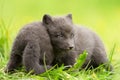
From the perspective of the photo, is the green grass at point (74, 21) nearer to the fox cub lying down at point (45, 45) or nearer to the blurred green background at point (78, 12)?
the blurred green background at point (78, 12)

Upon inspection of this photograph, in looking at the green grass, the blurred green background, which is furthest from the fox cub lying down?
the blurred green background

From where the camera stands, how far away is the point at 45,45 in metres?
7.99

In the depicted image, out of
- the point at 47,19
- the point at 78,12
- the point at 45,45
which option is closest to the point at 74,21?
the point at 78,12

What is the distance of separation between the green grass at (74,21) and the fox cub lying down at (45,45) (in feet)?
0.45

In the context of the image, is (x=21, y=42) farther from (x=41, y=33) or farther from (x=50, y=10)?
(x=50, y=10)

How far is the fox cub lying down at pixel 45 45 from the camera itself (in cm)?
790

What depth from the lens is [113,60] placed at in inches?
376

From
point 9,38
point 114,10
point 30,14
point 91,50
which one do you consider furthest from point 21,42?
point 114,10

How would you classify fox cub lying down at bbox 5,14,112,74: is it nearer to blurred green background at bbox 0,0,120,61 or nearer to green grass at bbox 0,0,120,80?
green grass at bbox 0,0,120,80

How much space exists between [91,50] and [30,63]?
1.17 meters

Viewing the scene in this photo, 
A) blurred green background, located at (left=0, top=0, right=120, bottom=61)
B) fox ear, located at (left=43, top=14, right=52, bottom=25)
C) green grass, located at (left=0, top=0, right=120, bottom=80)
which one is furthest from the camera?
blurred green background, located at (left=0, top=0, right=120, bottom=61)

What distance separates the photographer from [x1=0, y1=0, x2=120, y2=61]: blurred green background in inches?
548

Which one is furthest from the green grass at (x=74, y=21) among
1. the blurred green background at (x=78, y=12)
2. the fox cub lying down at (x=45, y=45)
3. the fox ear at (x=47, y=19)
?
the fox ear at (x=47, y=19)

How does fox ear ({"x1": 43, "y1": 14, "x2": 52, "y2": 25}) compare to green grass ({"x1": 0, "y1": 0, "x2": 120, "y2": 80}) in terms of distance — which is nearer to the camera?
fox ear ({"x1": 43, "y1": 14, "x2": 52, "y2": 25})
